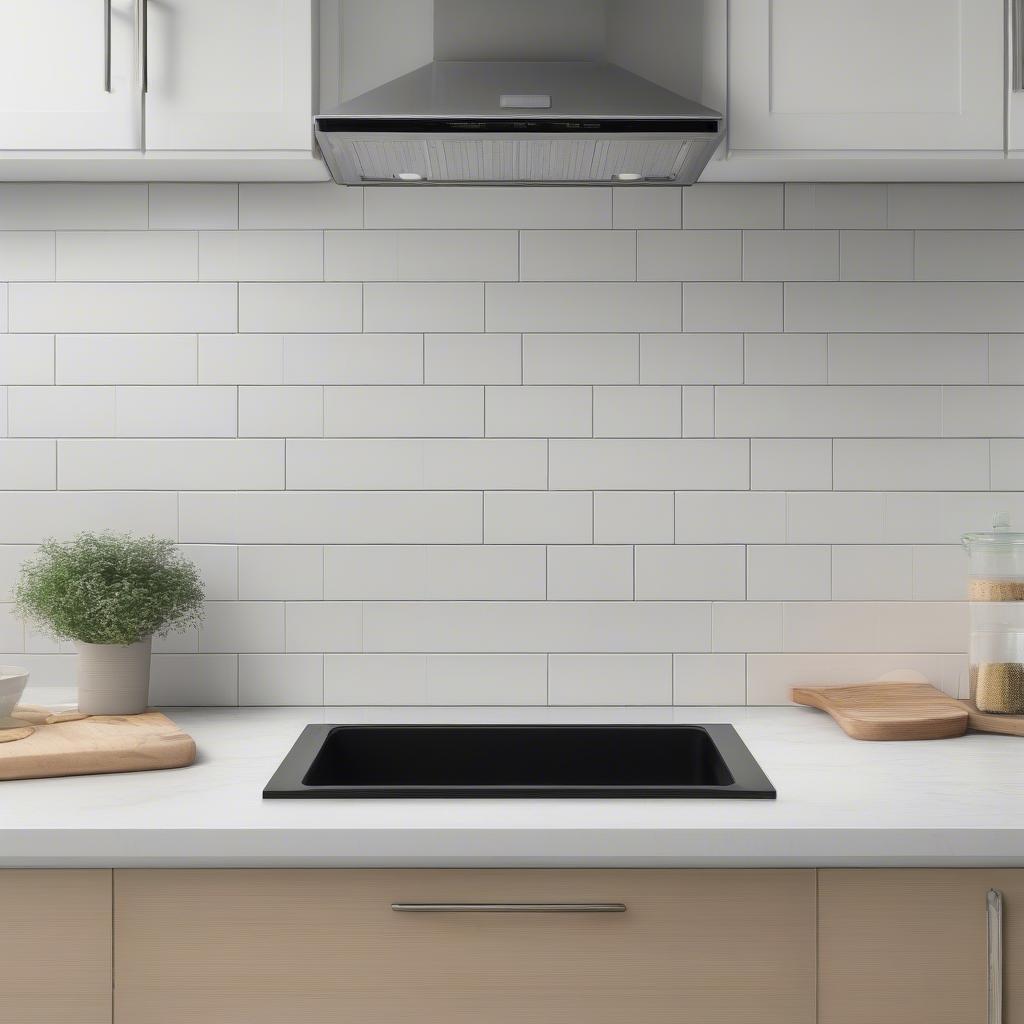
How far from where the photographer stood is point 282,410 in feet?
6.12

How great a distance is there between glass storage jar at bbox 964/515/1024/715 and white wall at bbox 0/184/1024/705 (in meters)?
0.08

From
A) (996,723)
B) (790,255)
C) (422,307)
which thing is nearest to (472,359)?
(422,307)

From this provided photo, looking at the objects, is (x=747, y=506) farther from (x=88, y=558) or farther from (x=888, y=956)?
(x=88, y=558)

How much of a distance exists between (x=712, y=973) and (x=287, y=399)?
1.18 m

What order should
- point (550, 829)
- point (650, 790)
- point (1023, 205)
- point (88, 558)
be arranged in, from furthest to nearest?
point (1023, 205)
point (88, 558)
point (650, 790)
point (550, 829)

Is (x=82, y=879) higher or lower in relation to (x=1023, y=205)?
lower

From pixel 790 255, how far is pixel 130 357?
121 centimetres

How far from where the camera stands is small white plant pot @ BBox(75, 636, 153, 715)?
5.57 ft

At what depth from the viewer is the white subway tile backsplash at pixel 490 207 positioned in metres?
1.86

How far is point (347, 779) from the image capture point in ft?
5.56

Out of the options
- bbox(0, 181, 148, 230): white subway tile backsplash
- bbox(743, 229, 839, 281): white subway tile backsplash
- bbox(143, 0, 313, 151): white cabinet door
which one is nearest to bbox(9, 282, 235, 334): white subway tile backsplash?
bbox(0, 181, 148, 230): white subway tile backsplash

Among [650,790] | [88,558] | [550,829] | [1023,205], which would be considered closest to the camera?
[550,829]

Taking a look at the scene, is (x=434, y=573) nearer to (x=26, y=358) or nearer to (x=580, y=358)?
(x=580, y=358)

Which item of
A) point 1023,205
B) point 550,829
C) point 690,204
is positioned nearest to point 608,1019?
point 550,829
